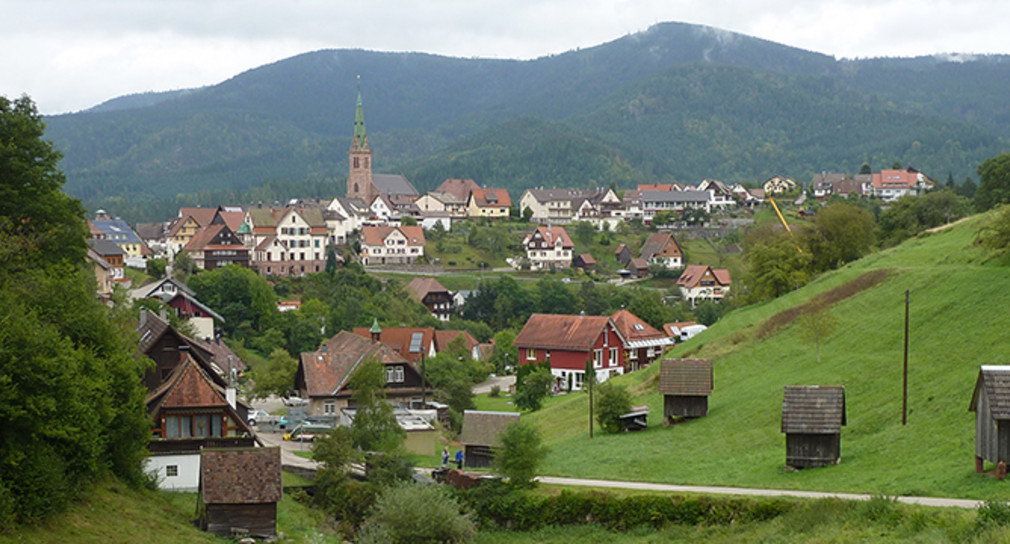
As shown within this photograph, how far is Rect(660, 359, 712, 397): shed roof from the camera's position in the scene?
41094 mm

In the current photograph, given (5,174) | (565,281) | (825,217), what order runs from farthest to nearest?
(565,281), (825,217), (5,174)

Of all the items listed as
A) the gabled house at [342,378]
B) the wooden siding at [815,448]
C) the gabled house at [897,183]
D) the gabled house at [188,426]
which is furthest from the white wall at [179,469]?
the gabled house at [897,183]

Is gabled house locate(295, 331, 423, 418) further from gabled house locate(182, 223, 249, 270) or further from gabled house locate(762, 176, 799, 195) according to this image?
gabled house locate(762, 176, 799, 195)

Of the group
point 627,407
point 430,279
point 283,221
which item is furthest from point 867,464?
point 283,221

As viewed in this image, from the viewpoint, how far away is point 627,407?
4275 centimetres

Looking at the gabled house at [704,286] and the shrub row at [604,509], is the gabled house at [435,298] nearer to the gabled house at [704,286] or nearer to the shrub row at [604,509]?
the gabled house at [704,286]

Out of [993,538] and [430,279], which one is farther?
[430,279]

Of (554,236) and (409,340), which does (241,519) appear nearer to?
(409,340)

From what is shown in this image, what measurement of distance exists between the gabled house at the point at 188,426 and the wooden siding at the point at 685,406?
52.5ft

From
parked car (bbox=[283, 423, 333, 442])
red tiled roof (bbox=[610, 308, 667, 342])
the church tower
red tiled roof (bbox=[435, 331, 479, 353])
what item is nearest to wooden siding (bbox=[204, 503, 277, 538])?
parked car (bbox=[283, 423, 333, 442])

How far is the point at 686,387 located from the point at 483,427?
7.99m

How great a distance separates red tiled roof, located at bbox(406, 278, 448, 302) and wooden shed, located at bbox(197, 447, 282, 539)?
73.8m

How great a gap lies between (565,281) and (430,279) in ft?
55.4

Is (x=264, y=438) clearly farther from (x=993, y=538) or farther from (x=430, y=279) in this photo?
(x=430, y=279)
